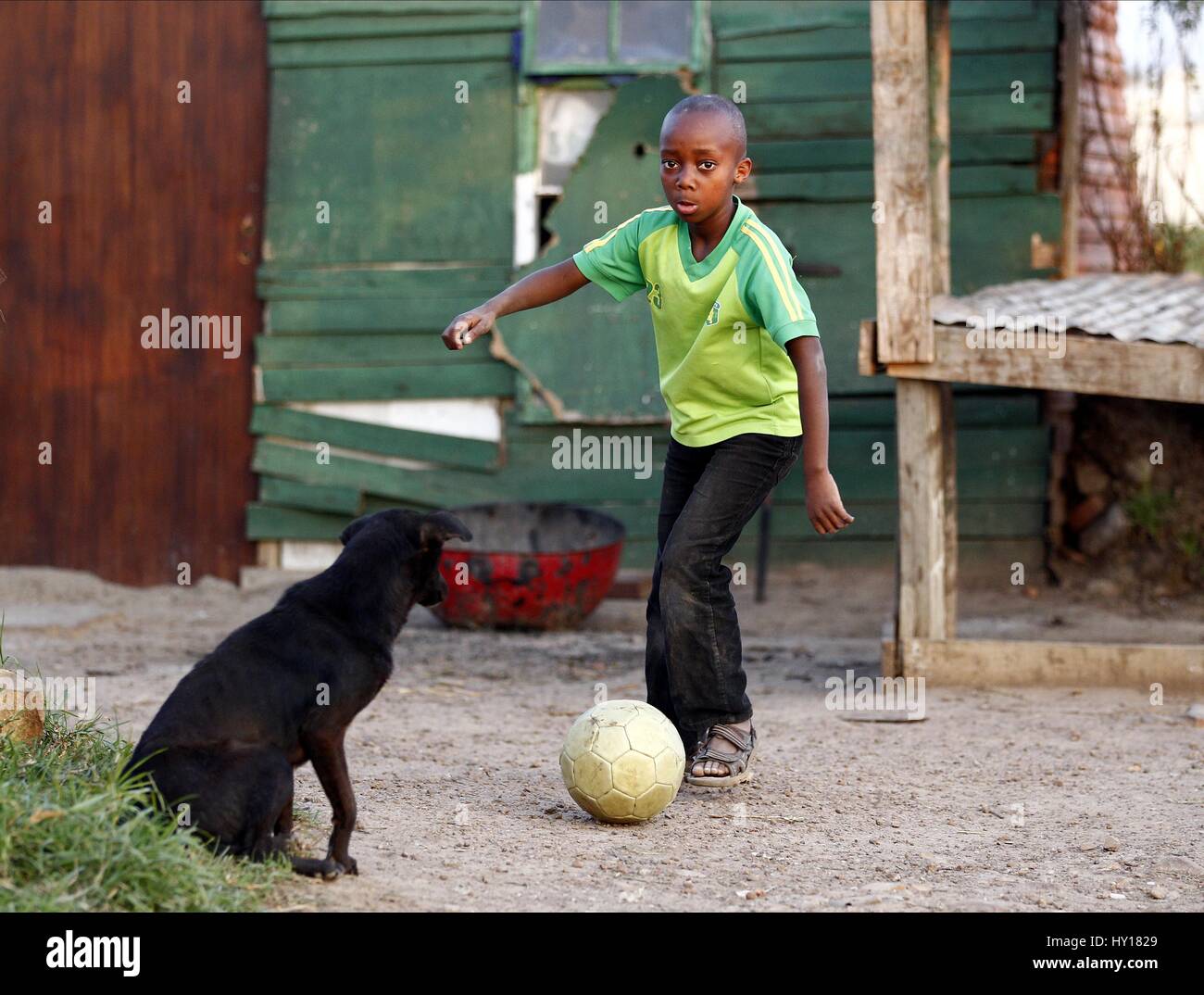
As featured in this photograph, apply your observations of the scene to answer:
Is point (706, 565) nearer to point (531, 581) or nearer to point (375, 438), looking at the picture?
point (531, 581)

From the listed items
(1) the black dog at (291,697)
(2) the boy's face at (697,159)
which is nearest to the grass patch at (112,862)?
(1) the black dog at (291,697)

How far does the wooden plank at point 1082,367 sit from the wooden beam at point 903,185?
0.12 metres

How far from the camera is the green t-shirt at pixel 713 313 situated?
4430mm

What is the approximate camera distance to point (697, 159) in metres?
4.34

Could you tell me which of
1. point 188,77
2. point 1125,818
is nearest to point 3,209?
point 188,77

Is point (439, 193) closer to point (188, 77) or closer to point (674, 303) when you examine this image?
point (188, 77)

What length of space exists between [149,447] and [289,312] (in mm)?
1293

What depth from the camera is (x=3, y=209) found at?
9562mm

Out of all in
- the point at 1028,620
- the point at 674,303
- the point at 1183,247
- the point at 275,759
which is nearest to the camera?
the point at 275,759

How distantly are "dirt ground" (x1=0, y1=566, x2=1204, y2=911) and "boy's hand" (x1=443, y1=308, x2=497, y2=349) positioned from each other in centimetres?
142

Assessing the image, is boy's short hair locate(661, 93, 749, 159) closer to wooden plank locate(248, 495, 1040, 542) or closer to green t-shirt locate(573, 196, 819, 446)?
green t-shirt locate(573, 196, 819, 446)

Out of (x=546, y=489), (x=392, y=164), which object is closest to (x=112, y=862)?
(x=546, y=489)

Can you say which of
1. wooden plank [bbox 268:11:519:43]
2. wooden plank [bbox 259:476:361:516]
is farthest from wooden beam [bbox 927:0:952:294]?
wooden plank [bbox 259:476:361:516]

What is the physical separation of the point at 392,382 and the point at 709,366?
5.16m
